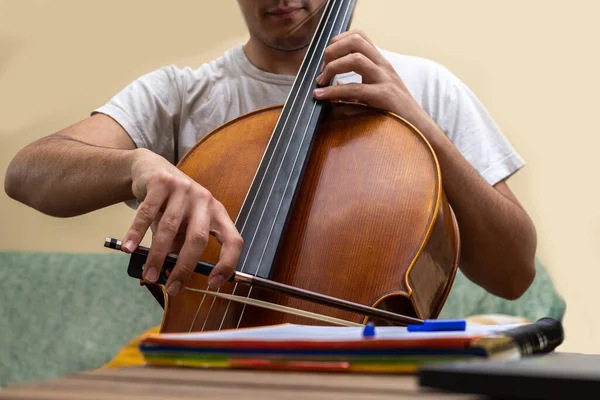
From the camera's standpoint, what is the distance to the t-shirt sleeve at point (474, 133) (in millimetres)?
1180

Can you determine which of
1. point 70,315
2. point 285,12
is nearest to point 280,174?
point 285,12

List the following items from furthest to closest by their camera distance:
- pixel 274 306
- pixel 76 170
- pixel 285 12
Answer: pixel 285 12 < pixel 76 170 < pixel 274 306

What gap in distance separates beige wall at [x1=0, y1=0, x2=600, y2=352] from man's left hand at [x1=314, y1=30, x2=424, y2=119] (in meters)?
0.98

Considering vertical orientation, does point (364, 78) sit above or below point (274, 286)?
above

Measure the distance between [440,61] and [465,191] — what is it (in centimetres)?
98

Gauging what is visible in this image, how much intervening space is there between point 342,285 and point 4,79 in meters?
1.69

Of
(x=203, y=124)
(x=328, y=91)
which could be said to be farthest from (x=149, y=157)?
(x=203, y=124)

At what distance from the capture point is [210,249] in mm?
834

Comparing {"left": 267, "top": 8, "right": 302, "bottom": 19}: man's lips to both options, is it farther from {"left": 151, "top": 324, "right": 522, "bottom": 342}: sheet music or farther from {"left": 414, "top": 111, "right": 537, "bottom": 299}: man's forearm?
{"left": 151, "top": 324, "right": 522, "bottom": 342}: sheet music

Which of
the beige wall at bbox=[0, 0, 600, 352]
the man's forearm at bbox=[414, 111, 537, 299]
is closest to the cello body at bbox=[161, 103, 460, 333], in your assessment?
the man's forearm at bbox=[414, 111, 537, 299]

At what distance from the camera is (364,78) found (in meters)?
0.97

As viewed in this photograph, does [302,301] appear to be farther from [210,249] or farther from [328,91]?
[328,91]

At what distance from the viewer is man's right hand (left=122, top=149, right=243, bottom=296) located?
712mm

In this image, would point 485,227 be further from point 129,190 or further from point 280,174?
point 129,190
